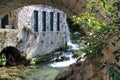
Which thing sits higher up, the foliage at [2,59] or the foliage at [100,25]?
the foliage at [100,25]

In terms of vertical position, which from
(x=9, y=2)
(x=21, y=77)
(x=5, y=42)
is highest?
(x=9, y=2)

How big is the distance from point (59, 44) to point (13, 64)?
5.41 metres

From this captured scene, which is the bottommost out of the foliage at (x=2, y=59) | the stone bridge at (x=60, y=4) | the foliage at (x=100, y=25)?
the foliage at (x=2, y=59)

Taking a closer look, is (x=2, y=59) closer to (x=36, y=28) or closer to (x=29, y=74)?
(x=29, y=74)

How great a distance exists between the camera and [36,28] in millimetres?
16453

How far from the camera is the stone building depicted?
14.8 metres

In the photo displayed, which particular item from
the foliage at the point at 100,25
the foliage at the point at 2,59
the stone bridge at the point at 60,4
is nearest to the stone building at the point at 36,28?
the foliage at the point at 2,59

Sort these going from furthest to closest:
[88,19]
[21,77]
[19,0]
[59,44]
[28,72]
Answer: [59,44]
[28,72]
[21,77]
[19,0]
[88,19]

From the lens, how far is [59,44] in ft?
61.3

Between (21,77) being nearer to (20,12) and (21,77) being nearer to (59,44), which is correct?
(20,12)

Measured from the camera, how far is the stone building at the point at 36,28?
14.8m

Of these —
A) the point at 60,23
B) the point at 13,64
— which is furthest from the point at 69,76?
the point at 60,23

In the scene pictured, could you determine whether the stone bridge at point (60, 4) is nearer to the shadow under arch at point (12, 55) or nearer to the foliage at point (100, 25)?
the foliage at point (100, 25)

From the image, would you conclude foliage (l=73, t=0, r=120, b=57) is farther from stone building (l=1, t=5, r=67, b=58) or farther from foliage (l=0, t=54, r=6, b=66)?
stone building (l=1, t=5, r=67, b=58)
